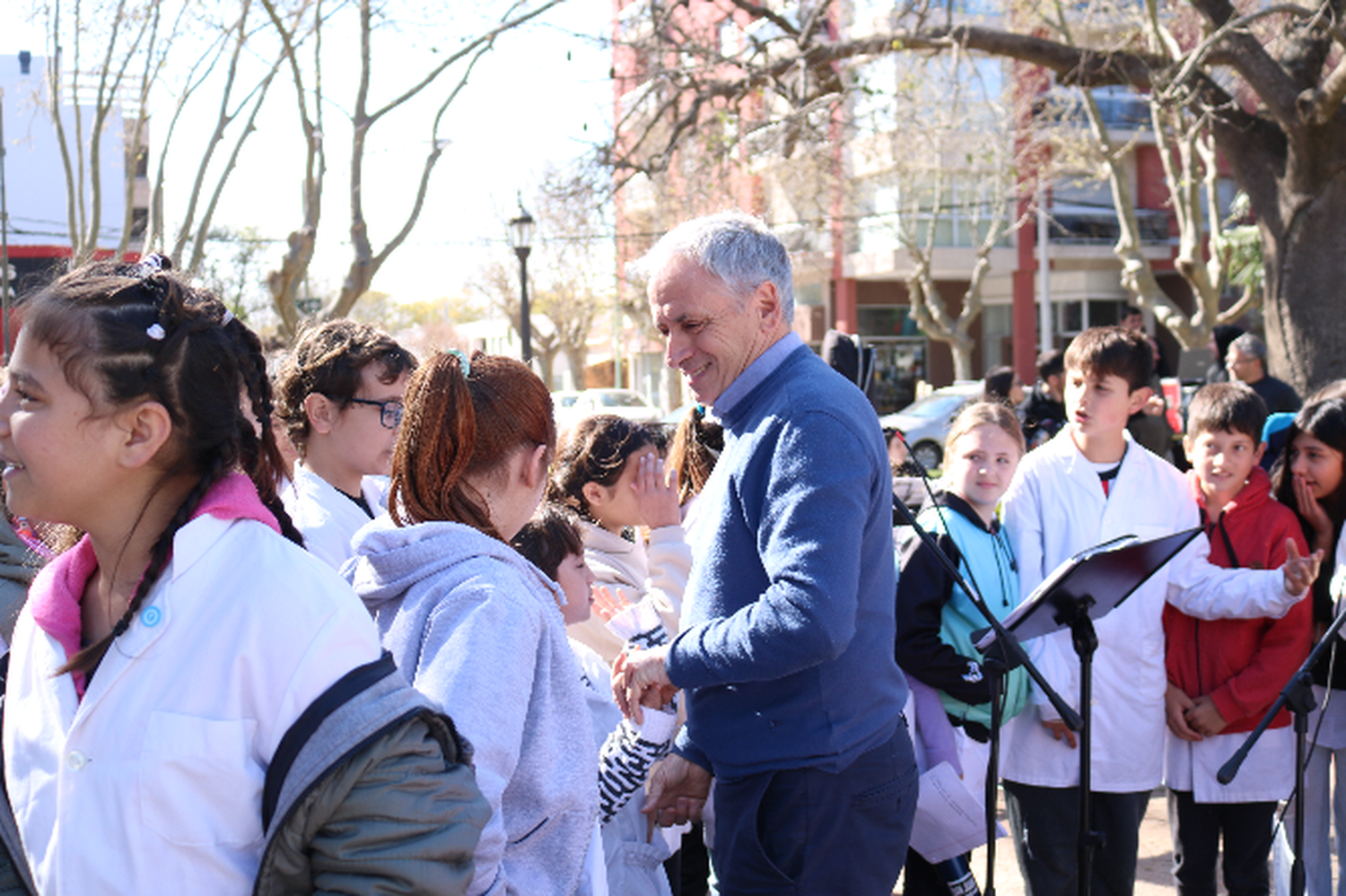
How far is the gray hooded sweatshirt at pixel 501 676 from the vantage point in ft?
5.41

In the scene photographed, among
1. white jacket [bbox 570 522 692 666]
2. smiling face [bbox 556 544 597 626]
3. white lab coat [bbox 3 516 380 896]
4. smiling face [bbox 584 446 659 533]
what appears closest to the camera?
white lab coat [bbox 3 516 380 896]

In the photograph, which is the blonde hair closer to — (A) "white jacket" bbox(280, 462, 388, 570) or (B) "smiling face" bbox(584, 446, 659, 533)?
(B) "smiling face" bbox(584, 446, 659, 533)

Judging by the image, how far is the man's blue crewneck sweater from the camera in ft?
7.17

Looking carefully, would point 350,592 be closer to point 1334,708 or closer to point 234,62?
point 1334,708

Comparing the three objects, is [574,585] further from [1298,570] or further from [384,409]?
[1298,570]

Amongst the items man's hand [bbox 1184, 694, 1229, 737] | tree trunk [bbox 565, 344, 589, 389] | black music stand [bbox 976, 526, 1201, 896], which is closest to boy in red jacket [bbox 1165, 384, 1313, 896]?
man's hand [bbox 1184, 694, 1229, 737]

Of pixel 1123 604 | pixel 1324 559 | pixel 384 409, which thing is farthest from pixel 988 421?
pixel 384 409

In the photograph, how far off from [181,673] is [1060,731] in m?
2.87

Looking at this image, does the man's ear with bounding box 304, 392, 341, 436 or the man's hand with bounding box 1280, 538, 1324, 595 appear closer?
the man's ear with bounding box 304, 392, 341, 436

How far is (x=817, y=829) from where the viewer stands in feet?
7.61

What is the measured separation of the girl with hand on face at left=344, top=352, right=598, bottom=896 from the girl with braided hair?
0.70 feet

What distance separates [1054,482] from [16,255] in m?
29.8

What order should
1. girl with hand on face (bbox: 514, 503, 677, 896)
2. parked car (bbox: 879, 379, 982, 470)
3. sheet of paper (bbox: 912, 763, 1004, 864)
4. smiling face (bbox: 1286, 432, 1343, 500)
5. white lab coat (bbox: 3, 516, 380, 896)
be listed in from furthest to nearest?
parked car (bbox: 879, 379, 982, 470) < smiling face (bbox: 1286, 432, 1343, 500) < sheet of paper (bbox: 912, 763, 1004, 864) < girl with hand on face (bbox: 514, 503, 677, 896) < white lab coat (bbox: 3, 516, 380, 896)

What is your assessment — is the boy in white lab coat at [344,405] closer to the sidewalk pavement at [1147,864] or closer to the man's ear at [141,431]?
the man's ear at [141,431]
